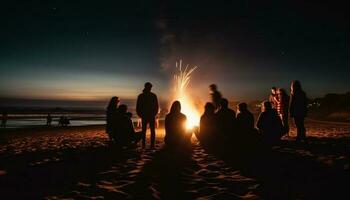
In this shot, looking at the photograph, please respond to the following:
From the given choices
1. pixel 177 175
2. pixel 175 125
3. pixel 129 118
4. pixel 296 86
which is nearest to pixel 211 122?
pixel 175 125

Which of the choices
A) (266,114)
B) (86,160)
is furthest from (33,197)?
(266,114)

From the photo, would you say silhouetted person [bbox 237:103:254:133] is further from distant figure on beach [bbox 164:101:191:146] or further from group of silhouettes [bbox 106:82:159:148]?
group of silhouettes [bbox 106:82:159:148]

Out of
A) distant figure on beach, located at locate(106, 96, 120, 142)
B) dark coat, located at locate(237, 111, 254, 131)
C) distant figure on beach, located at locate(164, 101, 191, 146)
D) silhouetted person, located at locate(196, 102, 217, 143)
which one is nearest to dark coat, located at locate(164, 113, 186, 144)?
distant figure on beach, located at locate(164, 101, 191, 146)

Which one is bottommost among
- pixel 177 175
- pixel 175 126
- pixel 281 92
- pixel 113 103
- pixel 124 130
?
pixel 177 175

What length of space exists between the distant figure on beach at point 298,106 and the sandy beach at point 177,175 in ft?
7.06

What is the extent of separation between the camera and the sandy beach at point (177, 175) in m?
4.55

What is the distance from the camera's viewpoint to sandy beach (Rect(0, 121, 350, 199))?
4547 millimetres

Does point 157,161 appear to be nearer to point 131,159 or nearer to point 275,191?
point 131,159

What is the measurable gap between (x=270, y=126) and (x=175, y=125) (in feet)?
10.9

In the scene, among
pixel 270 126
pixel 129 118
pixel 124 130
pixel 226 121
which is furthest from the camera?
pixel 129 118

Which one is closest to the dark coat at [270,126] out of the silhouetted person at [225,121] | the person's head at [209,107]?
the silhouetted person at [225,121]

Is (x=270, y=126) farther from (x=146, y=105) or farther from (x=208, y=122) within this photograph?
(x=146, y=105)

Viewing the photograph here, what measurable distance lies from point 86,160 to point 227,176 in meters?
3.98

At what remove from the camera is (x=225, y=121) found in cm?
Result: 879
